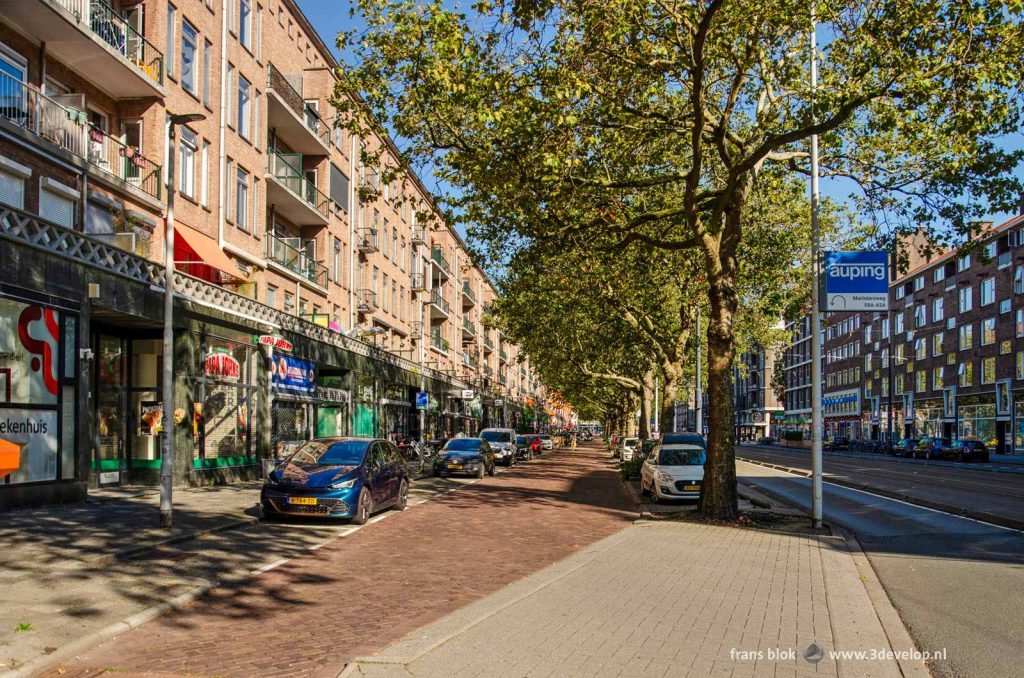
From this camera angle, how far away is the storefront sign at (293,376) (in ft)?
83.8

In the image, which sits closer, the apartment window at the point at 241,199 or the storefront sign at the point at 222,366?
the storefront sign at the point at 222,366

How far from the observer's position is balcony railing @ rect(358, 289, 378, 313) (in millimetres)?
38375

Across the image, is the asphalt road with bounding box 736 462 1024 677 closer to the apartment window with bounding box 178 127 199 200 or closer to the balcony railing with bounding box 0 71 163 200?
the balcony railing with bounding box 0 71 163 200

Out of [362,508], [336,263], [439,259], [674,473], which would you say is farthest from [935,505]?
[439,259]

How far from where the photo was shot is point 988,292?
2397 inches

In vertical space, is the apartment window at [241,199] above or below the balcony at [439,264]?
below

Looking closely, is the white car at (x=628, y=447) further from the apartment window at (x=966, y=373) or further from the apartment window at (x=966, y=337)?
the apartment window at (x=966, y=337)

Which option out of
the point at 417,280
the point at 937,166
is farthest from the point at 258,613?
the point at 417,280

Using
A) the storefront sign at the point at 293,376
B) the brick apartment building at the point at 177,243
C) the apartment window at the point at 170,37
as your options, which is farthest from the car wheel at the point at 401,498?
the apartment window at the point at 170,37

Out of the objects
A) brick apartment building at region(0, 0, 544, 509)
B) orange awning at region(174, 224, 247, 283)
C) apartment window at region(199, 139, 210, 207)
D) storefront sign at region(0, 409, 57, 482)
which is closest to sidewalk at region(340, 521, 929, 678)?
brick apartment building at region(0, 0, 544, 509)

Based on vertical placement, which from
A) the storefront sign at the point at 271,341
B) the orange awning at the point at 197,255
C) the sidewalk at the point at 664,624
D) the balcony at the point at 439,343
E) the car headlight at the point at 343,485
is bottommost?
the sidewalk at the point at 664,624

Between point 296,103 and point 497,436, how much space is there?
17.1m

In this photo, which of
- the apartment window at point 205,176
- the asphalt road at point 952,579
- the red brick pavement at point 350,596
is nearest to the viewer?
the red brick pavement at point 350,596

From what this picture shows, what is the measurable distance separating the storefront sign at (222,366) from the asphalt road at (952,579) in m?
14.5
